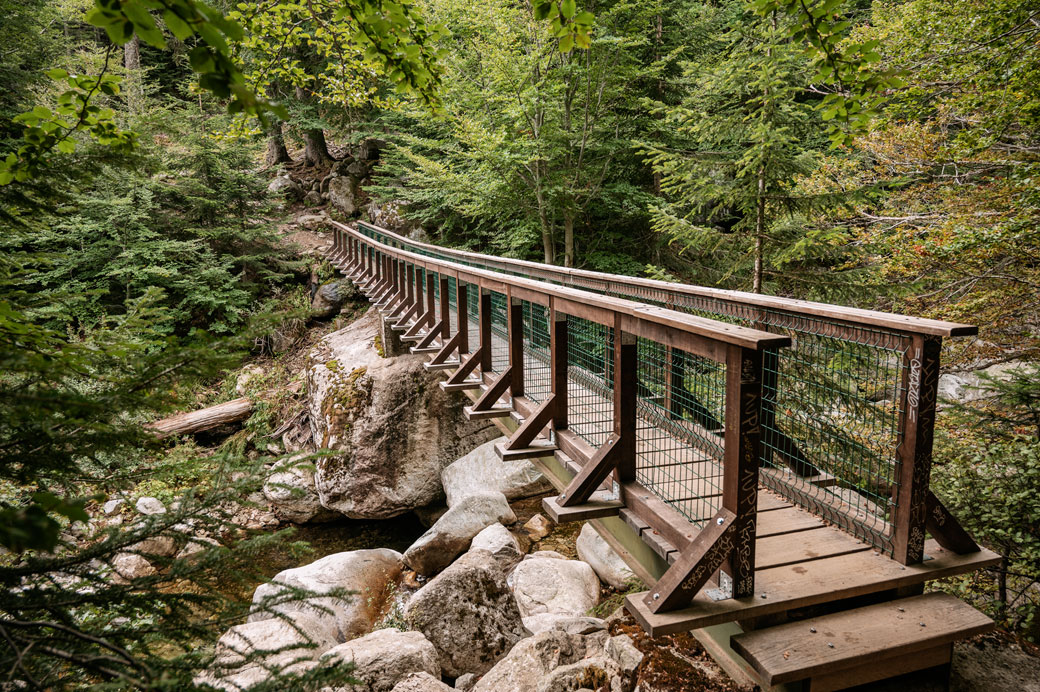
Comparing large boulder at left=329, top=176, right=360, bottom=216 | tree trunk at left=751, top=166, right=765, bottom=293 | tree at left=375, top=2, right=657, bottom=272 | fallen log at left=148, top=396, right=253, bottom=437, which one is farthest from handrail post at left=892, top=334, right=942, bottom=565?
large boulder at left=329, top=176, right=360, bottom=216

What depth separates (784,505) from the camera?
3.34m

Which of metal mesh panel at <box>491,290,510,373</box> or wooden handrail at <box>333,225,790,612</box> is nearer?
wooden handrail at <box>333,225,790,612</box>

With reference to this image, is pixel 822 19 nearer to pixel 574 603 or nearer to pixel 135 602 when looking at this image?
pixel 135 602

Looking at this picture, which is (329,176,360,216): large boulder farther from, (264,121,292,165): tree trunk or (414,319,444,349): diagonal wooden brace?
(414,319,444,349): diagonal wooden brace

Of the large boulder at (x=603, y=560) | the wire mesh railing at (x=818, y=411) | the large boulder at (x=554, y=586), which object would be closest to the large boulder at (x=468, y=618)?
the large boulder at (x=554, y=586)

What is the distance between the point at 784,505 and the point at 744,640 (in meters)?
1.20

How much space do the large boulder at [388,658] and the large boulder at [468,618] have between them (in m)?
0.23

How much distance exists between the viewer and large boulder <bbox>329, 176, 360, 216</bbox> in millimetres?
19109

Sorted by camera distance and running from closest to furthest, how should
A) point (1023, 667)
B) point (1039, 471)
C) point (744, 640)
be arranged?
point (744, 640), point (1023, 667), point (1039, 471)

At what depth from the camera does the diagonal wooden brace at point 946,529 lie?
2.64 metres

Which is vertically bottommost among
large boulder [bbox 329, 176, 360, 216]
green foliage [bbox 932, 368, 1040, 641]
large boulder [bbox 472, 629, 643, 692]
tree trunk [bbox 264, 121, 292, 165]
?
large boulder [bbox 472, 629, 643, 692]

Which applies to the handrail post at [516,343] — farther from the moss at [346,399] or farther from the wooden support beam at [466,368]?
the moss at [346,399]

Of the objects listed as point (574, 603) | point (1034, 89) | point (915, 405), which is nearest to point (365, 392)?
point (574, 603)

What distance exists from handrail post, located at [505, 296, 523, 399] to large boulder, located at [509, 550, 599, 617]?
2197 mm
